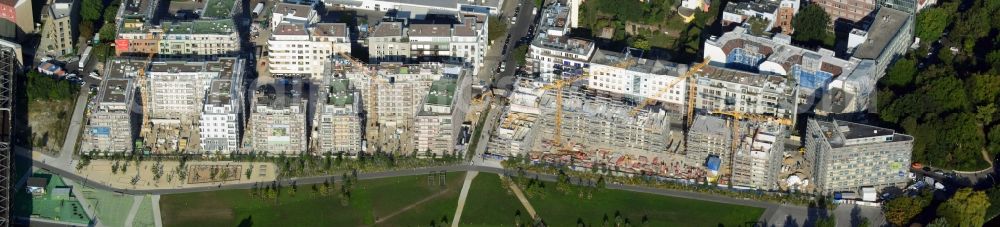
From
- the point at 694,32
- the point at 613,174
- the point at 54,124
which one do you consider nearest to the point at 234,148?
the point at 54,124

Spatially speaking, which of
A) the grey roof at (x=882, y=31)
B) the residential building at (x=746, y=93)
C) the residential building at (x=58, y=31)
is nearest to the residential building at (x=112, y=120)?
the residential building at (x=58, y=31)

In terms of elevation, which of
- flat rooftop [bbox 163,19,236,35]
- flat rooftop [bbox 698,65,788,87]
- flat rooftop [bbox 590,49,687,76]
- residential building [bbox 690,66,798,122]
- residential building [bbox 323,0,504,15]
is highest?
residential building [bbox 323,0,504,15]

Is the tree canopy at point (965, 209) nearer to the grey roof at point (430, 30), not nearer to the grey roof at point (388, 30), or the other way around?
the grey roof at point (430, 30)

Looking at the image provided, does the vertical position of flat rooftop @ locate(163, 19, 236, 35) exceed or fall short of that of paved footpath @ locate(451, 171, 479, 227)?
it exceeds it

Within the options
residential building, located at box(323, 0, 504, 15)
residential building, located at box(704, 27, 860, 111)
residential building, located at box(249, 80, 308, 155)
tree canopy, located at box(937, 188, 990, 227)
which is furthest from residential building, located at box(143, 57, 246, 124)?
tree canopy, located at box(937, 188, 990, 227)

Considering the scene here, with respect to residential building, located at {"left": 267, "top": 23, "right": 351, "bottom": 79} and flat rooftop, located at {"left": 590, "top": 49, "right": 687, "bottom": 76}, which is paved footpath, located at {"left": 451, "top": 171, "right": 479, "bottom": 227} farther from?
residential building, located at {"left": 267, "top": 23, "right": 351, "bottom": 79}
